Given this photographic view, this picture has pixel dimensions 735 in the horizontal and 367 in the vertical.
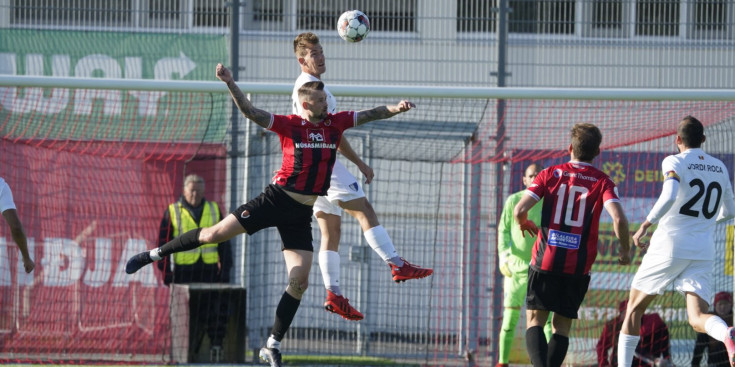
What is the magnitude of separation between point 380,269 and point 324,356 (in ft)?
3.68

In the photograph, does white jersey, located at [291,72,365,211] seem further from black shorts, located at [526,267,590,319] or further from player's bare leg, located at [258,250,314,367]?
black shorts, located at [526,267,590,319]

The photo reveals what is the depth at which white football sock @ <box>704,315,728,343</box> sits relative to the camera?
6793mm

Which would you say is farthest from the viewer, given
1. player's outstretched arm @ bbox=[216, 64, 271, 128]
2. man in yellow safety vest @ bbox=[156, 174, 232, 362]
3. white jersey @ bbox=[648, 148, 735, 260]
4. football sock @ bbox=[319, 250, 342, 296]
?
man in yellow safety vest @ bbox=[156, 174, 232, 362]

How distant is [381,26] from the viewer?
33.3 ft

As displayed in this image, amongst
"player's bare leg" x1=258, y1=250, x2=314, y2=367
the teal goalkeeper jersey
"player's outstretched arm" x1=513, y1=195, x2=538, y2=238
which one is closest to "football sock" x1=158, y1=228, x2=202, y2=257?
"player's bare leg" x1=258, y1=250, x2=314, y2=367

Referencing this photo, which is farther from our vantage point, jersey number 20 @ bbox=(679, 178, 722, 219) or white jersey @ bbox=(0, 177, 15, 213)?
white jersey @ bbox=(0, 177, 15, 213)

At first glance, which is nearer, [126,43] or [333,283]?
[333,283]

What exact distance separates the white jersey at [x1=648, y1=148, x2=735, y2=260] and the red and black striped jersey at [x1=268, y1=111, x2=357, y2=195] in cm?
237

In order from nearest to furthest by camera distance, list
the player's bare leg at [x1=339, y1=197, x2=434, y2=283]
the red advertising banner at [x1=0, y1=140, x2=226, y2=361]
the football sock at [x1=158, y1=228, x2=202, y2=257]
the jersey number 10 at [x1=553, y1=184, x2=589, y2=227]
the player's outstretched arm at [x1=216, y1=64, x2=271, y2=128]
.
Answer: the player's outstretched arm at [x1=216, y1=64, x2=271, y2=128]
the jersey number 10 at [x1=553, y1=184, x2=589, y2=227]
the football sock at [x1=158, y1=228, x2=202, y2=257]
the player's bare leg at [x1=339, y1=197, x2=434, y2=283]
the red advertising banner at [x1=0, y1=140, x2=226, y2=361]

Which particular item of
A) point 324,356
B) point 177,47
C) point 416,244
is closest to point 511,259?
point 416,244

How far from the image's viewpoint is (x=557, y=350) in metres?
6.57

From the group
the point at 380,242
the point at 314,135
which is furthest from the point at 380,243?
the point at 314,135

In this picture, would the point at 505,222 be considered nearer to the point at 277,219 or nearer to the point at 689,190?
the point at 689,190

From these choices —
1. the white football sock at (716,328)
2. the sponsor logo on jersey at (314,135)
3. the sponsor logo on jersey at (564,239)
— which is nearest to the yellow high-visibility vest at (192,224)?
the sponsor logo on jersey at (314,135)
